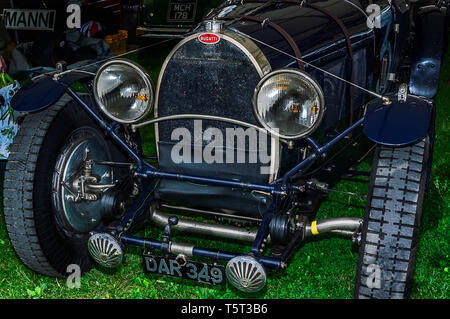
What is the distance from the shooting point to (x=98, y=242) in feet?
8.59

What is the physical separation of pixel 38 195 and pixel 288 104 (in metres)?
1.35

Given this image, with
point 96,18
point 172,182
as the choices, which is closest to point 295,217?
point 172,182

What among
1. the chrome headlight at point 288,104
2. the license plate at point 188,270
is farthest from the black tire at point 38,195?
the chrome headlight at point 288,104

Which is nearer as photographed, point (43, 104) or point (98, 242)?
point (98, 242)

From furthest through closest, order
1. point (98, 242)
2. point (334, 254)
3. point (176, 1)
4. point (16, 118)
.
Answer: point (176, 1) → point (16, 118) → point (334, 254) → point (98, 242)

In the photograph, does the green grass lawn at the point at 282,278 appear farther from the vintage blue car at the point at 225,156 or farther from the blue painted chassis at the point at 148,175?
the blue painted chassis at the point at 148,175

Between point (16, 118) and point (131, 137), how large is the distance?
61.1 inches

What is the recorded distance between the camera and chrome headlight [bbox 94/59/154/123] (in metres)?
2.73

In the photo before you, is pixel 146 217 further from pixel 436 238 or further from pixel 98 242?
pixel 436 238

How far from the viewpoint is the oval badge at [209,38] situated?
2618 mm

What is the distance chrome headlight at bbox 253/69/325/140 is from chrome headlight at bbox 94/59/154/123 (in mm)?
584

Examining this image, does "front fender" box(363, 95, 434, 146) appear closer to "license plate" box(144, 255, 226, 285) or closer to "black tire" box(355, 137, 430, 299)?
"black tire" box(355, 137, 430, 299)

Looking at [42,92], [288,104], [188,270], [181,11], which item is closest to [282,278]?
[188,270]
